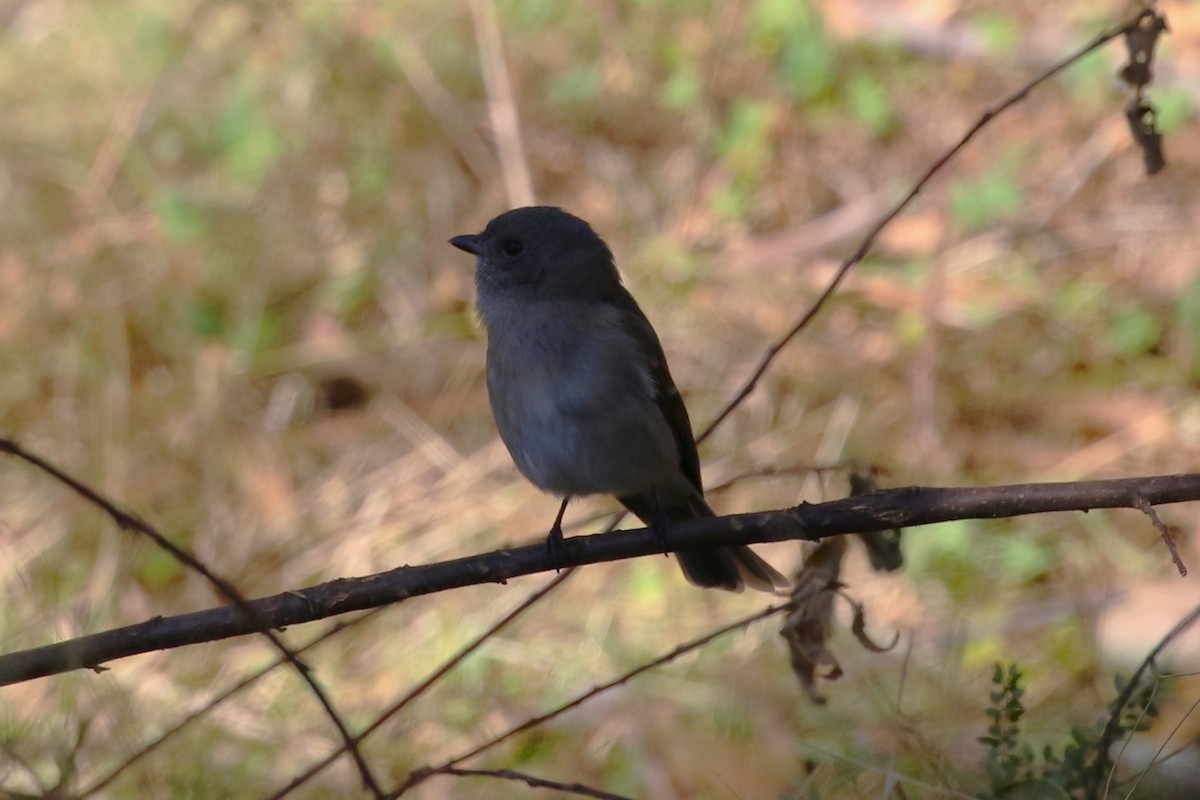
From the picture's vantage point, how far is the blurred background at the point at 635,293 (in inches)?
192

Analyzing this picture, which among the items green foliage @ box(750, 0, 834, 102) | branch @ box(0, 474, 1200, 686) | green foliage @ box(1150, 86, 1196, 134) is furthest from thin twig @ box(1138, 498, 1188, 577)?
green foliage @ box(750, 0, 834, 102)

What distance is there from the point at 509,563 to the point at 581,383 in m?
1.12

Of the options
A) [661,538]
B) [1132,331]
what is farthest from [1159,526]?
[1132,331]

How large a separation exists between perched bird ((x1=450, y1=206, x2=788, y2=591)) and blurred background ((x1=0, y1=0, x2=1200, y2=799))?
821 millimetres

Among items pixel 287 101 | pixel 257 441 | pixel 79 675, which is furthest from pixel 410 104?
pixel 79 675

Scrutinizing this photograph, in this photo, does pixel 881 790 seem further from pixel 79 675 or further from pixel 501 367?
pixel 79 675

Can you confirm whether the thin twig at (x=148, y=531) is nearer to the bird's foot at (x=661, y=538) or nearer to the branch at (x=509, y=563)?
the branch at (x=509, y=563)

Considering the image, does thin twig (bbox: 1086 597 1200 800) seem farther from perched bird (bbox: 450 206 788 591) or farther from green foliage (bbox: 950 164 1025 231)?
green foliage (bbox: 950 164 1025 231)

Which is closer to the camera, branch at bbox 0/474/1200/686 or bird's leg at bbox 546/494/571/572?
branch at bbox 0/474/1200/686

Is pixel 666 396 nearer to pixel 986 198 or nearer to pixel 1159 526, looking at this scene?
pixel 1159 526

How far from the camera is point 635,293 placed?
698 cm

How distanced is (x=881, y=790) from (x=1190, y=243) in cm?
481

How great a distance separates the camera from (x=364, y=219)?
7.76 meters

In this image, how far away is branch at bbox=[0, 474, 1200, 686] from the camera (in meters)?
2.36
